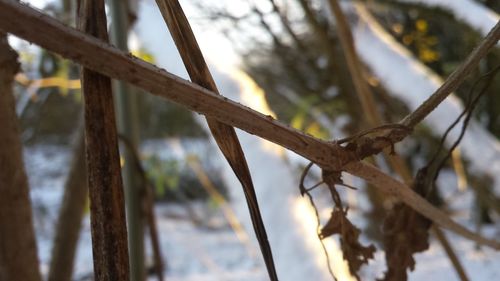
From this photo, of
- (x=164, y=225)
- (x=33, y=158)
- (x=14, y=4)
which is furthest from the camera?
(x=164, y=225)

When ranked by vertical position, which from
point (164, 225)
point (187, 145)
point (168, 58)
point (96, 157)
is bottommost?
point (96, 157)

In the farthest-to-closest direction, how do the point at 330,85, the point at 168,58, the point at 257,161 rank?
1. the point at 330,85
2. the point at 168,58
3. the point at 257,161

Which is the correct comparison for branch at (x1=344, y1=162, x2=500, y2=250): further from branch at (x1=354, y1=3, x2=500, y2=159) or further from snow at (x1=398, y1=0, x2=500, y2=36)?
snow at (x1=398, y1=0, x2=500, y2=36)

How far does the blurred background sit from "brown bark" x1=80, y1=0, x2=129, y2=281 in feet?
0.51

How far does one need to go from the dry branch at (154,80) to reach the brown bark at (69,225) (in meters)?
0.46

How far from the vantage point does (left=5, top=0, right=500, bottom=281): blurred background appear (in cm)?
44

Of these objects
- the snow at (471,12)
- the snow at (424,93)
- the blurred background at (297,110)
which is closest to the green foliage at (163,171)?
the blurred background at (297,110)

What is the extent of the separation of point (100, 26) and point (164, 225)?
2.97m

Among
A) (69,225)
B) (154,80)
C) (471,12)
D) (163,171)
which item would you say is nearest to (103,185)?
(154,80)

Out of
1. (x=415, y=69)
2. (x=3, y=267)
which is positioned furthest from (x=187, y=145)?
(x=3, y=267)

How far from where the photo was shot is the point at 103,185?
0.54 ft

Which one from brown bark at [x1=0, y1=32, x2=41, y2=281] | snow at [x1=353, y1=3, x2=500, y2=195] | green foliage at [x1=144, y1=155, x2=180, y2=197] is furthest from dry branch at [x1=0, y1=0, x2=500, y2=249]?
green foliage at [x1=144, y1=155, x2=180, y2=197]

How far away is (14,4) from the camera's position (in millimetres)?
135

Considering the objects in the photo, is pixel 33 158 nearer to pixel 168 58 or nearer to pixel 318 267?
pixel 168 58
